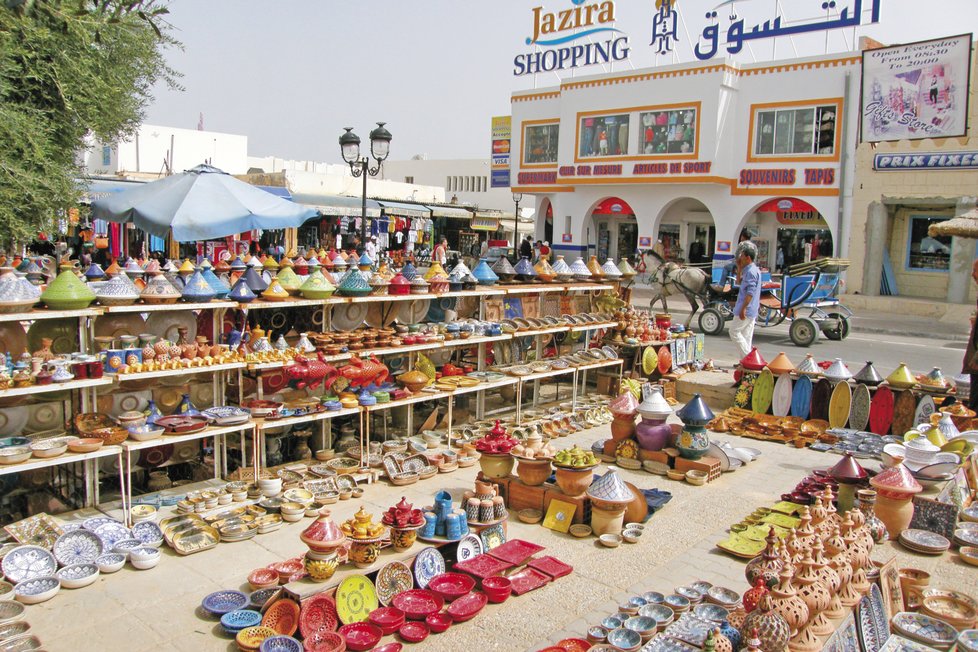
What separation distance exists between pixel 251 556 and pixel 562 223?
2473 cm

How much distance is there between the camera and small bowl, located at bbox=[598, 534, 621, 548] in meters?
5.60

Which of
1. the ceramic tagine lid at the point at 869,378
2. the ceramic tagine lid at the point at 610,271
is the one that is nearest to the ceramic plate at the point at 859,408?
the ceramic tagine lid at the point at 869,378

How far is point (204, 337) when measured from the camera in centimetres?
654

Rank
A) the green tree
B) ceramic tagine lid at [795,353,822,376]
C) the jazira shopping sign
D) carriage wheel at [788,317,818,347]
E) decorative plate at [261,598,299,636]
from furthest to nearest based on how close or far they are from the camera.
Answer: the jazira shopping sign → carriage wheel at [788,317,818,347] → ceramic tagine lid at [795,353,822,376] → the green tree → decorative plate at [261,598,299,636]

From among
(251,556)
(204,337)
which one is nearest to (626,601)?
(251,556)

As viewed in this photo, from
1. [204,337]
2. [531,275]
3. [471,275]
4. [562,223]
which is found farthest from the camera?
[562,223]

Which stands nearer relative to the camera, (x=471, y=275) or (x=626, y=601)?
(x=626, y=601)

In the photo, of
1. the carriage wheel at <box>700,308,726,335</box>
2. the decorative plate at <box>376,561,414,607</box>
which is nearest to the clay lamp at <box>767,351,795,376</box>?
the decorative plate at <box>376,561,414,607</box>

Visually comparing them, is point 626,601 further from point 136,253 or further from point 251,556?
point 136,253

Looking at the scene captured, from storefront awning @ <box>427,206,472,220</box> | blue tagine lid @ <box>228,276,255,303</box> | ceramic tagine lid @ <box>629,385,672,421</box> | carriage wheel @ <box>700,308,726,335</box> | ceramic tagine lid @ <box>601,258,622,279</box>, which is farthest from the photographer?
storefront awning @ <box>427,206,472,220</box>

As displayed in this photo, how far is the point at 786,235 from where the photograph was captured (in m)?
25.2

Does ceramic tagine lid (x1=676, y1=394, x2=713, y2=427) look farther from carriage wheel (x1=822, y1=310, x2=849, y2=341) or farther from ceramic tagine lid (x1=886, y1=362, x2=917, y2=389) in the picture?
carriage wheel (x1=822, y1=310, x2=849, y2=341)

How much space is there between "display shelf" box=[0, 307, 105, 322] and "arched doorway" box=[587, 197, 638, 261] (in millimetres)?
23928

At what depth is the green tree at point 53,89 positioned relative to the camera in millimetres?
8070
